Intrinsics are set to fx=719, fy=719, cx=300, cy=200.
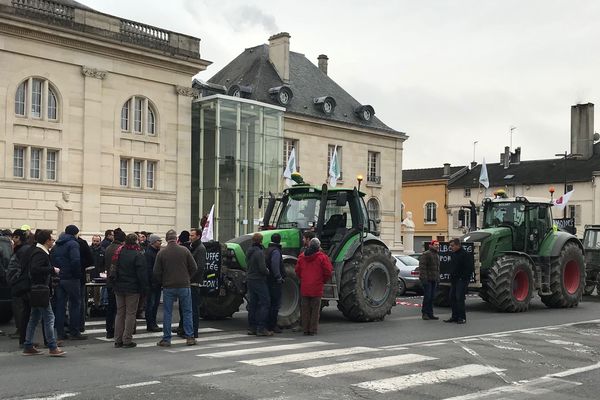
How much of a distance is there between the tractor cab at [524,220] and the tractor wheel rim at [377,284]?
16.8ft

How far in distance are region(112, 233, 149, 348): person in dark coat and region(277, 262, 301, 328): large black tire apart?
3.07m

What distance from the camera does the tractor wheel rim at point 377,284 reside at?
14.5m

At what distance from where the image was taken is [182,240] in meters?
12.7

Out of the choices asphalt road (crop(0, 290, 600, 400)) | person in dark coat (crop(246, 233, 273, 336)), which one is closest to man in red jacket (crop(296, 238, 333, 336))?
asphalt road (crop(0, 290, 600, 400))

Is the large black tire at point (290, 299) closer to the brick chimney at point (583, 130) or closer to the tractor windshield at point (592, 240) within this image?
the tractor windshield at point (592, 240)

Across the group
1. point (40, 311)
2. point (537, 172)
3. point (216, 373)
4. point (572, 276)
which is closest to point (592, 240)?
point (572, 276)

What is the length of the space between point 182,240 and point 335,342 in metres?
3.29

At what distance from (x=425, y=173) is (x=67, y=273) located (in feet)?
244

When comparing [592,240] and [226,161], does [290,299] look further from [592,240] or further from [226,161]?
[226,161]

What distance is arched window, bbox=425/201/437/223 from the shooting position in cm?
7406

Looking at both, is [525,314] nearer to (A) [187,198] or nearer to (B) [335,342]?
(B) [335,342]

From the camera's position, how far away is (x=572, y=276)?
18969 mm

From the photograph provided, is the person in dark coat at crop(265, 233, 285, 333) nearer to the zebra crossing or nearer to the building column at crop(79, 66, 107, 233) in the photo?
the zebra crossing

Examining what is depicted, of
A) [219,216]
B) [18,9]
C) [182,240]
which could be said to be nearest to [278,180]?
[219,216]
